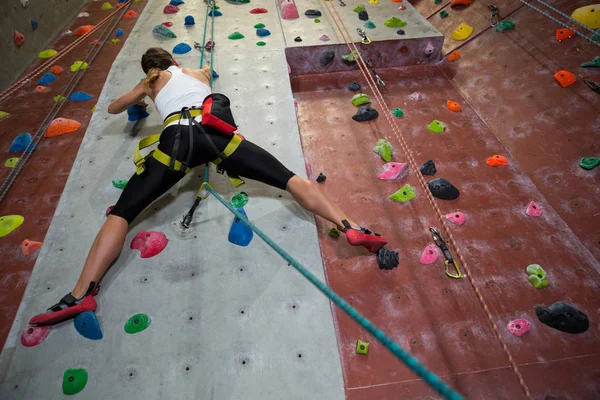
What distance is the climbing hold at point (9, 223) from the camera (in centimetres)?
208

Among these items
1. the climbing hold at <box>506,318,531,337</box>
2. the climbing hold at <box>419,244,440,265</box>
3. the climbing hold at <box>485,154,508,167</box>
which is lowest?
the climbing hold at <box>506,318,531,337</box>

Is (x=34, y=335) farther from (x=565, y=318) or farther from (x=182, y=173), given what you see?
(x=565, y=318)

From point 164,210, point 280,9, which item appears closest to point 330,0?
point 280,9

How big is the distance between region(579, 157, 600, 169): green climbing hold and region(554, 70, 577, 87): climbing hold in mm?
675

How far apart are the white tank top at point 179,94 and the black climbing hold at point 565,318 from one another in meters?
2.08

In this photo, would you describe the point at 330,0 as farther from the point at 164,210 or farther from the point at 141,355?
the point at 141,355

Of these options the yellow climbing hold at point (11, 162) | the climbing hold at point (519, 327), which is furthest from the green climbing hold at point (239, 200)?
the yellow climbing hold at point (11, 162)

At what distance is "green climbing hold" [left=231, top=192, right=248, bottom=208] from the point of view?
197cm

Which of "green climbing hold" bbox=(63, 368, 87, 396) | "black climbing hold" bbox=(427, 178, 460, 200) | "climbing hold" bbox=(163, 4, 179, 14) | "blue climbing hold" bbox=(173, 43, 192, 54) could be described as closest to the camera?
"green climbing hold" bbox=(63, 368, 87, 396)

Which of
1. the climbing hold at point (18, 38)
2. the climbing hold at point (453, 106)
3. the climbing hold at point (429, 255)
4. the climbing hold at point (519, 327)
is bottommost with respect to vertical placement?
the climbing hold at point (519, 327)

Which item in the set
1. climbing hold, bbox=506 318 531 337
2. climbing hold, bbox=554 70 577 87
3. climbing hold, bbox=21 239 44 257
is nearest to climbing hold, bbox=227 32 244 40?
climbing hold, bbox=21 239 44 257

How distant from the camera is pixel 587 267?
1934 millimetres

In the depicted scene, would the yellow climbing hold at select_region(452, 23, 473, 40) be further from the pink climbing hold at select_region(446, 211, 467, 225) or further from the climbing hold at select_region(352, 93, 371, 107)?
the pink climbing hold at select_region(446, 211, 467, 225)

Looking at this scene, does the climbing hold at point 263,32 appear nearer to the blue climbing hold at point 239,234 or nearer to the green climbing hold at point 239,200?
the green climbing hold at point 239,200
